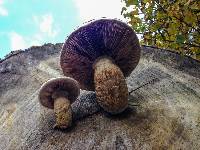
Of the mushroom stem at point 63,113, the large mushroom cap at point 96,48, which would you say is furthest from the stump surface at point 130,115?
the large mushroom cap at point 96,48

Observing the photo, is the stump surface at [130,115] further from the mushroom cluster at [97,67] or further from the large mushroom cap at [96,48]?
the large mushroom cap at [96,48]

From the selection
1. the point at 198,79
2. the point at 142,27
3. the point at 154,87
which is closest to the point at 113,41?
the point at 154,87

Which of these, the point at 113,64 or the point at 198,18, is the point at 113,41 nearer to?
the point at 113,64

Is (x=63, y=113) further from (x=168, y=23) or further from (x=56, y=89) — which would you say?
(x=168, y=23)

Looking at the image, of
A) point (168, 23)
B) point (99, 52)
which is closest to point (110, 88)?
point (99, 52)

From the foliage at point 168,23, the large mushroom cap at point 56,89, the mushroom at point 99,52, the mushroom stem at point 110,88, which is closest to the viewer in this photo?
the mushroom stem at point 110,88

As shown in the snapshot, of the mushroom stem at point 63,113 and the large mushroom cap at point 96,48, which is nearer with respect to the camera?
the mushroom stem at point 63,113

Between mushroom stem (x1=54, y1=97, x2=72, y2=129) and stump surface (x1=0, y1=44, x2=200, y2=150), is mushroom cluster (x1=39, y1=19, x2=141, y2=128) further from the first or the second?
stump surface (x1=0, y1=44, x2=200, y2=150)

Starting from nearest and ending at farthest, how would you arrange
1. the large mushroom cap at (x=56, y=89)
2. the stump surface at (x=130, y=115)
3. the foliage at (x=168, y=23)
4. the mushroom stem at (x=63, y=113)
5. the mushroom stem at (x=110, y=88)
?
the stump surface at (x=130, y=115), the mushroom stem at (x=63, y=113), the mushroom stem at (x=110, y=88), the large mushroom cap at (x=56, y=89), the foliage at (x=168, y=23)
